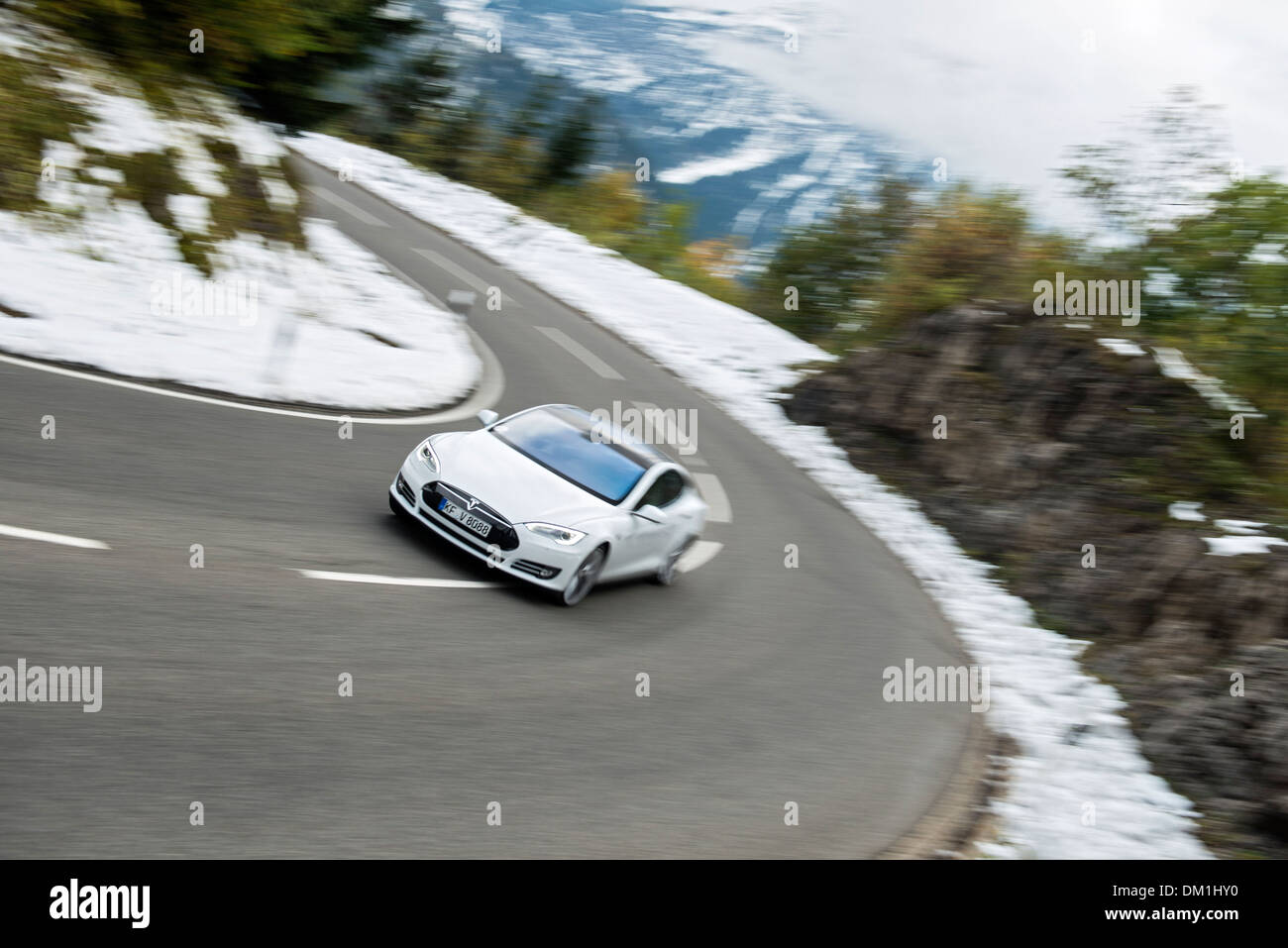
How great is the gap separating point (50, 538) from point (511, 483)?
3.16 m

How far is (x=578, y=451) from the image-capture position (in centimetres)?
938

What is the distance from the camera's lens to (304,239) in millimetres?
→ 10375

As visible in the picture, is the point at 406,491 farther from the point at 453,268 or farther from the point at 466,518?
the point at 453,268

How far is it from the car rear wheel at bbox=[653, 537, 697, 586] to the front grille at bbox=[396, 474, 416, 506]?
2.29 m

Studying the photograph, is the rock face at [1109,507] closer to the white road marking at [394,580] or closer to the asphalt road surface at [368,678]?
the asphalt road surface at [368,678]

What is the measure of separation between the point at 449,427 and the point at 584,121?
3454 cm

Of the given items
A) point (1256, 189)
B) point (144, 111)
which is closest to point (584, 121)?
point (1256, 189)

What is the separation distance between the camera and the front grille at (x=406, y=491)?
866cm

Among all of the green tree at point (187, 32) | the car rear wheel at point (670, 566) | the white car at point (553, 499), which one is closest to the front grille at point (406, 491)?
the white car at point (553, 499)

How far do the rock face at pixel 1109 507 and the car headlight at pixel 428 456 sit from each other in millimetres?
5897

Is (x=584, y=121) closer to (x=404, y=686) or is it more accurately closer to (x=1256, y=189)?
(x=1256, y=189)

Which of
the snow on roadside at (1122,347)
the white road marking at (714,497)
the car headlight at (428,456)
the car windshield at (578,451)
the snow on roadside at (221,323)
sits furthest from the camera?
the snow on roadside at (1122,347)

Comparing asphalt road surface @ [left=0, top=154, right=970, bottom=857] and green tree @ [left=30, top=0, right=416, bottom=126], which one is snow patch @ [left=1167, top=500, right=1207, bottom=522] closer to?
asphalt road surface @ [left=0, top=154, right=970, bottom=857]

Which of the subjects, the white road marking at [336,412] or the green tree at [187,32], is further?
the white road marking at [336,412]
